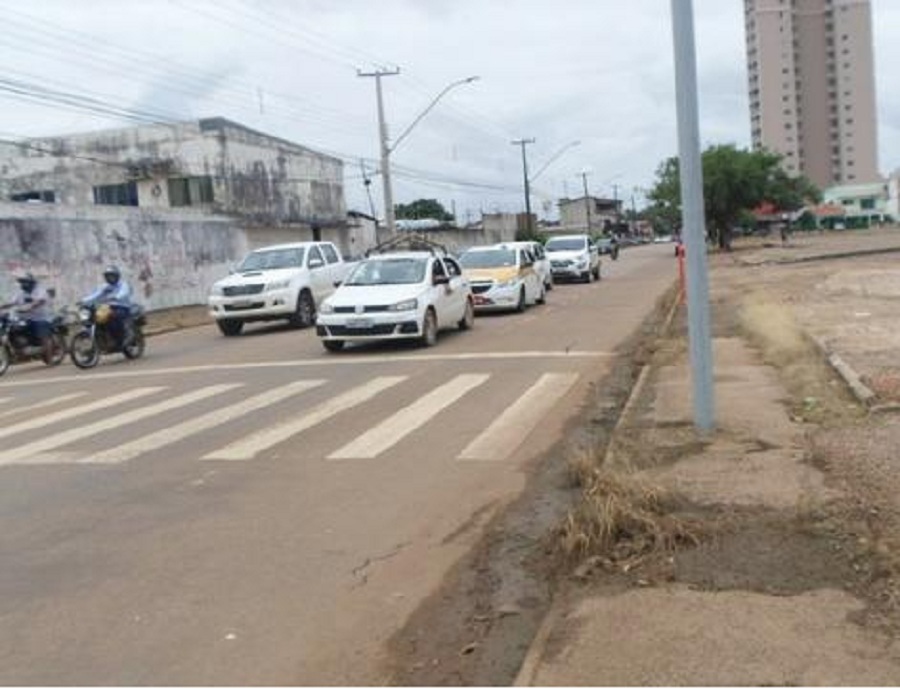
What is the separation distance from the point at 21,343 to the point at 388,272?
20.2 ft

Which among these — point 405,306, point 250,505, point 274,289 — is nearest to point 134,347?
point 274,289

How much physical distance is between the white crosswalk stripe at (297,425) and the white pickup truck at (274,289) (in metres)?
9.37

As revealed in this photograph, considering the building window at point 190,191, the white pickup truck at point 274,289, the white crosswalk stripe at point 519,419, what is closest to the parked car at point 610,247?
the building window at point 190,191

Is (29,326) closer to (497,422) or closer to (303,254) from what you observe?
(303,254)

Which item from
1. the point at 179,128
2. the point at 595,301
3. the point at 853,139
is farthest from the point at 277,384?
the point at 853,139

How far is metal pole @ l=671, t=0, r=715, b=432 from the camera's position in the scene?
839 cm

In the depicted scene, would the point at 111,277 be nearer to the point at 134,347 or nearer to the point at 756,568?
the point at 134,347

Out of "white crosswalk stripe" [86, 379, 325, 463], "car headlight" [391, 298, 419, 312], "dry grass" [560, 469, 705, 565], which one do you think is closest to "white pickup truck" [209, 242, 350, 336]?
"car headlight" [391, 298, 419, 312]

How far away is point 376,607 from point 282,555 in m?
1.05

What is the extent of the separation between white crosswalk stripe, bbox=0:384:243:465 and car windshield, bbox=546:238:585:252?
25.4 metres

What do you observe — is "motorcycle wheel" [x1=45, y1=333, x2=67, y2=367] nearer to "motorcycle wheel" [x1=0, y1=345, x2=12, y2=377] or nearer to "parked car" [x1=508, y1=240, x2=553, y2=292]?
"motorcycle wheel" [x1=0, y1=345, x2=12, y2=377]

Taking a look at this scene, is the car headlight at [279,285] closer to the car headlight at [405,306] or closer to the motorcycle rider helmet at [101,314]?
the motorcycle rider helmet at [101,314]

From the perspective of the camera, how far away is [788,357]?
43.7ft

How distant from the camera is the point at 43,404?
43.1ft
